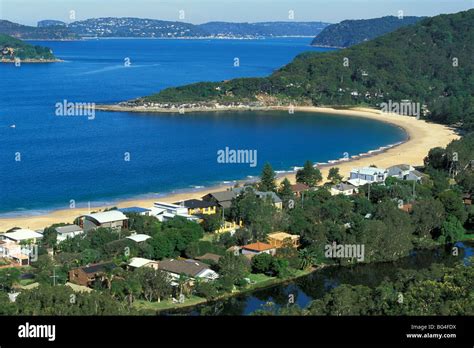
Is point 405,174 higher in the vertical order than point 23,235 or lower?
higher

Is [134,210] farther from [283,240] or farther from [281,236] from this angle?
[283,240]

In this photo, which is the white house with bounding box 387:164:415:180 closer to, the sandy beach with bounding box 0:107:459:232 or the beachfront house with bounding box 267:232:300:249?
the sandy beach with bounding box 0:107:459:232

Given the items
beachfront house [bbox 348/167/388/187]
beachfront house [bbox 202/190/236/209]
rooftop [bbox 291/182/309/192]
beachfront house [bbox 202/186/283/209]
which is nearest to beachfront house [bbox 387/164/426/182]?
beachfront house [bbox 348/167/388/187]

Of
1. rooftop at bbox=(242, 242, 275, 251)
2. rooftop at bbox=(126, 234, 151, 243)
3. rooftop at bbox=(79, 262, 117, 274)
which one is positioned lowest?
rooftop at bbox=(242, 242, 275, 251)

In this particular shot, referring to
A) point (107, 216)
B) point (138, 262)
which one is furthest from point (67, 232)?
point (138, 262)

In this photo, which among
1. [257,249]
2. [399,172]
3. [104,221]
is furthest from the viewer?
[399,172]
